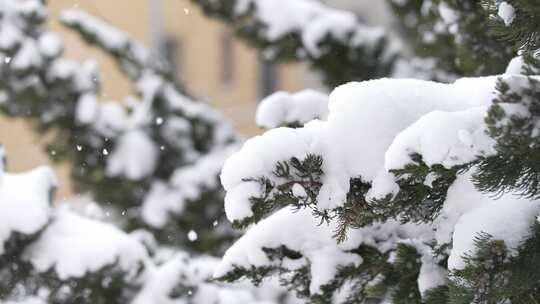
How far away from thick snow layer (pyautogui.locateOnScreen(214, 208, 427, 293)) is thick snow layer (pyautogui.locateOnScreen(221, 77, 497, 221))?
45cm

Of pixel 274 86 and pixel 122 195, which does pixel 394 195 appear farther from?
pixel 274 86

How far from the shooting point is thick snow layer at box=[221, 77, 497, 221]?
1.54 meters

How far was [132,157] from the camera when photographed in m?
5.22

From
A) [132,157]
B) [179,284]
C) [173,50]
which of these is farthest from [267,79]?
[179,284]

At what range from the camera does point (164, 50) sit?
56.3 feet

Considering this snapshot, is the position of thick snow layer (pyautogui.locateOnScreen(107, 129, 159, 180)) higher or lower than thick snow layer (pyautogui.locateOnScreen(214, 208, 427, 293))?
higher

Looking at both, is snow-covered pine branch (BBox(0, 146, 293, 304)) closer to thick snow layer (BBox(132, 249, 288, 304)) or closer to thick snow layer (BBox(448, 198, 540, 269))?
thick snow layer (BBox(132, 249, 288, 304))

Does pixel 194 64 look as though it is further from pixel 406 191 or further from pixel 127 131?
pixel 406 191

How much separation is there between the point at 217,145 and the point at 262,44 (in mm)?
1088

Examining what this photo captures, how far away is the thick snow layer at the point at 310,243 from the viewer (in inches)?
80.3

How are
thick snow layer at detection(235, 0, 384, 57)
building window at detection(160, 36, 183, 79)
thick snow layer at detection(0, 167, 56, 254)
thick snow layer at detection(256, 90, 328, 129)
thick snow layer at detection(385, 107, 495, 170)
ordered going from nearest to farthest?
thick snow layer at detection(385, 107, 495, 170), thick snow layer at detection(256, 90, 328, 129), thick snow layer at detection(0, 167, 56, 254), thick snow layer at detection(235, 0, 384, 57), building window at detection(160, 36, 183, 79)

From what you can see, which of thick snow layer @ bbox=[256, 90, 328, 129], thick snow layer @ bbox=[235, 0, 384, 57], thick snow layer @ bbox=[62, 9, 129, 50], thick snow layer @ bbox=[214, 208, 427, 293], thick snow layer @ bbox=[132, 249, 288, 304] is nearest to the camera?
thick snow layer @ bbox=[214, 208, 427, 293]

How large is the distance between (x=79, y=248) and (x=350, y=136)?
5.61 feet

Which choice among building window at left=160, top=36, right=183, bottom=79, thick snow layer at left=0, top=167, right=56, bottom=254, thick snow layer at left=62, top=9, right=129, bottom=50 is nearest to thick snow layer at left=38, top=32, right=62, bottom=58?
thick snow layer at left=62, top=9, right=129, bottom=50
